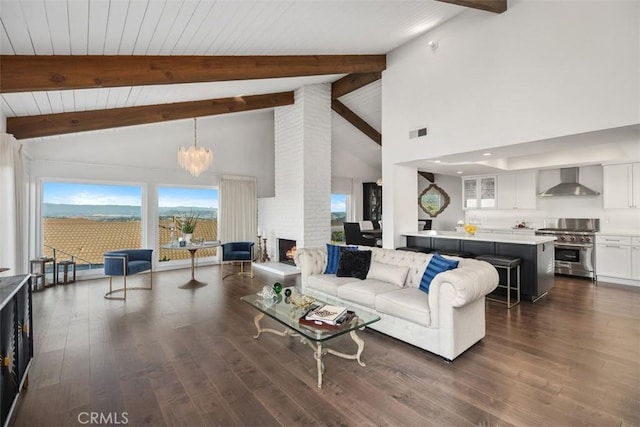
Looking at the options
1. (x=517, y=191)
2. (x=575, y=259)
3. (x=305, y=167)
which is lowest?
(x=575, y=259)

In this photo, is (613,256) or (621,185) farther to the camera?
(621,185)

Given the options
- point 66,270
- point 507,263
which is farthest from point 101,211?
point 507,263

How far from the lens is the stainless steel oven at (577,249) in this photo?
18.0 feet

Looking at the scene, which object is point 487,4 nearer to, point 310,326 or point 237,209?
point 310,326

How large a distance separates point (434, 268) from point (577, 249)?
4489 mm

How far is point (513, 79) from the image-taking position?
3846 millimetres

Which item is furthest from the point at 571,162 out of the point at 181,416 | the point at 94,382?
the point at 94,382

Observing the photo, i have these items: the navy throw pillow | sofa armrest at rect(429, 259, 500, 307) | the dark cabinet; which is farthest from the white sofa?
the dark cabinet

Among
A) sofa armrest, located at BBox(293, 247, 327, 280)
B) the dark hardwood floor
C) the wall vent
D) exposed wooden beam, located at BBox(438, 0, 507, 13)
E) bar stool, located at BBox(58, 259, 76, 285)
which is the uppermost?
exposed wooden beam, located at BBox(438, 0, 507, 13)

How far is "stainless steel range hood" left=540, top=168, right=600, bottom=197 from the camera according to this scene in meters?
5.98

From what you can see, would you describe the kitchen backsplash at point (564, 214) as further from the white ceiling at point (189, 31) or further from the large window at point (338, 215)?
the white ceiling at point (189, 31)

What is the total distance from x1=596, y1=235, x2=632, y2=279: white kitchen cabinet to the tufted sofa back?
13.9 feet

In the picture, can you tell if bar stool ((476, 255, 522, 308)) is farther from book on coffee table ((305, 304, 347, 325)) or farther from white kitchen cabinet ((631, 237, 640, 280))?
book on coffee table ((305, 304, 347, 325))

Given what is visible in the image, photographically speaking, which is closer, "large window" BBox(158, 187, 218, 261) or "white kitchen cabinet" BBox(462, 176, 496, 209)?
"large window" BBox(158, 187, 218, 261)
